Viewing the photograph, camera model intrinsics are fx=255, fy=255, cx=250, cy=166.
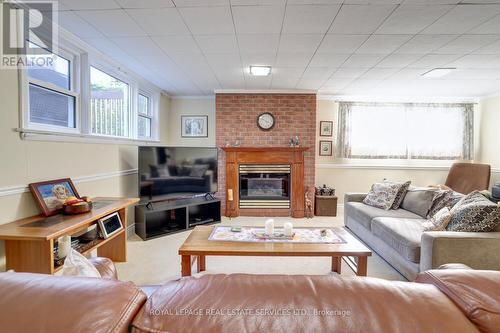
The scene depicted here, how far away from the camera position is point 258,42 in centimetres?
258

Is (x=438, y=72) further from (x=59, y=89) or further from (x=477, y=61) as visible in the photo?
(x=59, y=89)

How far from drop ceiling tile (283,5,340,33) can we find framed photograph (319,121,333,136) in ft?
9.51

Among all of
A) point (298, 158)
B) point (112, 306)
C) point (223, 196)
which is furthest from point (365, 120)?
point (112, 306)

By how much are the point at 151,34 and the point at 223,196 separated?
117 inches

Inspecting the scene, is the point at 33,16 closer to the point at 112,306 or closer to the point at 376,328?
the point at 112,306

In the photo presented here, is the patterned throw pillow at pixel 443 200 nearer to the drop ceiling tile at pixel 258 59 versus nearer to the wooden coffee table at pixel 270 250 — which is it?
the wooden coffee table at pixel 270 250

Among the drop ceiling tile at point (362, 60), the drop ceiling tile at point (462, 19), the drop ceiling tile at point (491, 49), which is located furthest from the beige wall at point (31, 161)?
the drop ceiling tile at point (491, 49)

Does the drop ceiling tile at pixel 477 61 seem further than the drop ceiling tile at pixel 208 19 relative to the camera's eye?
Yes

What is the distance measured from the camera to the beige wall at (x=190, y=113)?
200 inches

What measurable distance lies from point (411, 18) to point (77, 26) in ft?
9.49

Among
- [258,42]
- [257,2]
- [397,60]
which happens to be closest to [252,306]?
[257,2]

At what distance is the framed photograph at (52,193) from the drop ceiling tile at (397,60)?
361 cm

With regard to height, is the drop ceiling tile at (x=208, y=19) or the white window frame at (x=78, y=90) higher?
the drop ceiling tile at (x=208, y=19)

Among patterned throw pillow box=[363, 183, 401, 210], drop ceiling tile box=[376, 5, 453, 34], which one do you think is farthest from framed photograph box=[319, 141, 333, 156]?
drop ceiling tile box=[376, 5, 453, 34]
